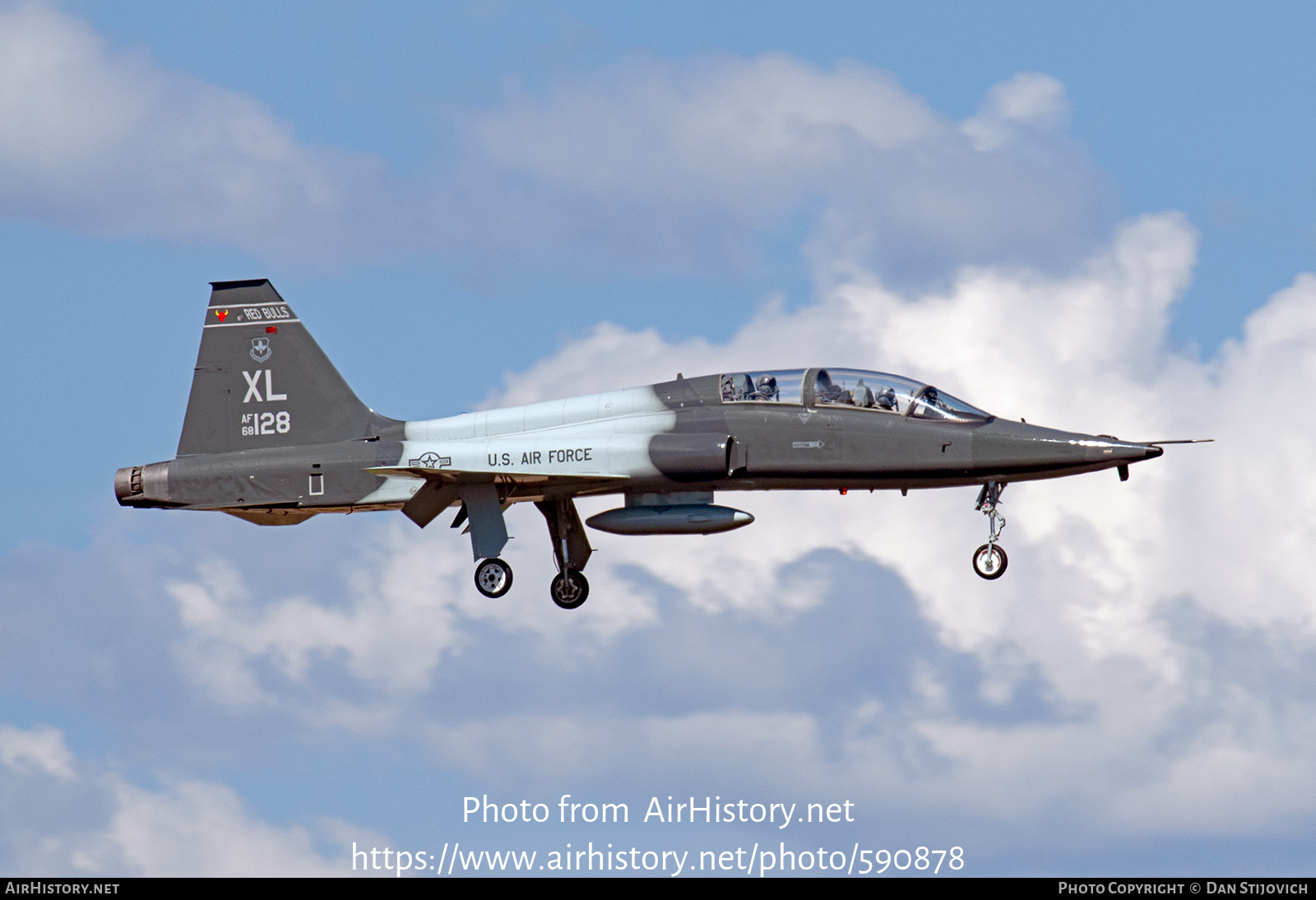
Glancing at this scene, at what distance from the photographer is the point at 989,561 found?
32906 mm

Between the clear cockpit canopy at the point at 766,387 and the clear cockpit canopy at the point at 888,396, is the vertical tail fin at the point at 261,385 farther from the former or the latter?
the clear cockpit canopy at the point at 888,396

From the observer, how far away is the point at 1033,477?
33.5 meters

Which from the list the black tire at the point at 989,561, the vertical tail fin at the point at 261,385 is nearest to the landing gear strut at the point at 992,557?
the black tire at the point at 989,561

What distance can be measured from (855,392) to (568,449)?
5.33m

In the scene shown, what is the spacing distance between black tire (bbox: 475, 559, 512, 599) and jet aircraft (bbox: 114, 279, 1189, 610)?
3 centimetres

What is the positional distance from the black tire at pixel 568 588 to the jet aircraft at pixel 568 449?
0.04 metres

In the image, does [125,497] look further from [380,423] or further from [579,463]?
[579,463]

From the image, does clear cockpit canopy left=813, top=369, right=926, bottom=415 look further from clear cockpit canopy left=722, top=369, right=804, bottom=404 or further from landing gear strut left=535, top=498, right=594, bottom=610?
landing gear strut left=535, top=498, right=594, bottom=610

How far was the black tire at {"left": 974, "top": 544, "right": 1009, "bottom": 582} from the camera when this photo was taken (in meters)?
32.9

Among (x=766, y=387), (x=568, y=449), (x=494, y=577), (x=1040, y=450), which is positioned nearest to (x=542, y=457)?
(x=568, y=449)

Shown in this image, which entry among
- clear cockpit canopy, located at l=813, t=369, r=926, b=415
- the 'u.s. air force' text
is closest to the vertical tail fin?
the 'u.s. air force' text

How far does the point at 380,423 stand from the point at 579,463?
15.0 ft
